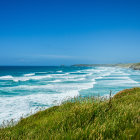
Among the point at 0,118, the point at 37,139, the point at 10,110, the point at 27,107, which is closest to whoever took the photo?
the point at 37,139

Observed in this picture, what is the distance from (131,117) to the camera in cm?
390

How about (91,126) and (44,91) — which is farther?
(44,91)

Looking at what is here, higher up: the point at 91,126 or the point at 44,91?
the point at 91,126

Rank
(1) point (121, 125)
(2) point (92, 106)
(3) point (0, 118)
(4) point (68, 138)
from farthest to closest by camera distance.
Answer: (3) point (0, 118), (2) point (92, 106), (1) point (121, 125), (4) point (68, 138)

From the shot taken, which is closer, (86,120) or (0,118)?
(86,120)

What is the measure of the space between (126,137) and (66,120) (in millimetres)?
1899

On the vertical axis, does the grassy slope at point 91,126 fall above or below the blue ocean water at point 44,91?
above

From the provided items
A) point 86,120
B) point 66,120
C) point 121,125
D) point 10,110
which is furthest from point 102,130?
point 10,110

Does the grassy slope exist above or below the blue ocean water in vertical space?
above

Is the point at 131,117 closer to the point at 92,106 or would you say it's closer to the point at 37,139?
the point at 92,106

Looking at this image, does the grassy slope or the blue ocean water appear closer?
the grassy slope

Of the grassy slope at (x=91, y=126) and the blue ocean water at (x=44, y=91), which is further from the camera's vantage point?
the blue ocean water at (x=44, y=91)

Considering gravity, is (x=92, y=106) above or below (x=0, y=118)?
above

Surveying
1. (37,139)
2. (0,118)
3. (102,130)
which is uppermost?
(102,130)
